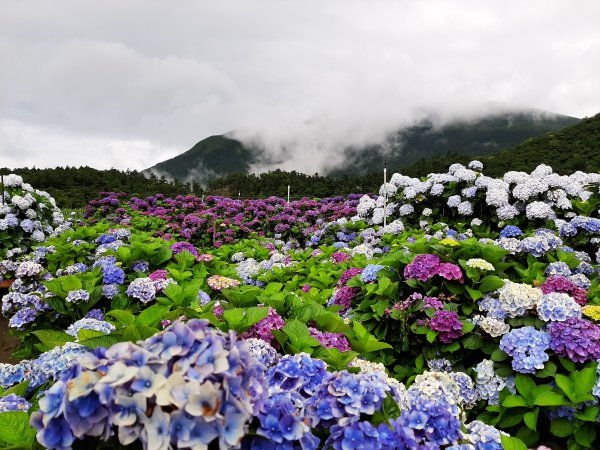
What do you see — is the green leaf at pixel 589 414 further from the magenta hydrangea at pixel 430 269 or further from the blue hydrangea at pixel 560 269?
the blue hydrangea at pixel 560 269

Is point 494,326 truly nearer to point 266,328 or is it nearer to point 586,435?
point 586,435

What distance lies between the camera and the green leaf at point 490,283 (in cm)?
343

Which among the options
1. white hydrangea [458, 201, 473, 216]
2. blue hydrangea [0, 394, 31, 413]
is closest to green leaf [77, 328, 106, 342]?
blue hydrangea [0, 394, 31, 413]

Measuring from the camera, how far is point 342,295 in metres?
3.93

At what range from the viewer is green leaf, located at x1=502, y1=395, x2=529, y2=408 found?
8.89 ft

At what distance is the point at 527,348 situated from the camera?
2.83m

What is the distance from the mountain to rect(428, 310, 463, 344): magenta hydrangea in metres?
93.7

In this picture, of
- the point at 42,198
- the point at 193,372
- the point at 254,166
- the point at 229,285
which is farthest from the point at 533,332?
the point at 254,166

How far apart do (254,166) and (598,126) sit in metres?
94.5

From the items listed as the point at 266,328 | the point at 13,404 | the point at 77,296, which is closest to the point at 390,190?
the point at 77,296

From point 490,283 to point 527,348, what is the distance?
70cm

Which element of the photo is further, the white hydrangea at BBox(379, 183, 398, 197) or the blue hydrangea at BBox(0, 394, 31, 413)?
the white hydrangea at BBox(379, 183, 398, 197)

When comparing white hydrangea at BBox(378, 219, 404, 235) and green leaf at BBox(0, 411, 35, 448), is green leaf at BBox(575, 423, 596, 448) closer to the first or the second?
green leaf at BBox(0, 411, 35, 448)

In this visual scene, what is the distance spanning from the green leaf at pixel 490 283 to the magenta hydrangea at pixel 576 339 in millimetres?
583
